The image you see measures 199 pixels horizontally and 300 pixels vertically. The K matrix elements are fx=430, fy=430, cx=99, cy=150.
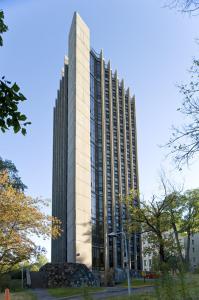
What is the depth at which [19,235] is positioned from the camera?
94.7ft

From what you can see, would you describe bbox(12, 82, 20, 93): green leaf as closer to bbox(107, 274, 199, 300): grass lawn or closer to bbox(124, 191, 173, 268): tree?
bbox(107, 274, 199, 300): grass lawn

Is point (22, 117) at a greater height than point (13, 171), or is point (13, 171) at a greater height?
point (13, 171)

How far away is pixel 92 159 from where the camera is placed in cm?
8219

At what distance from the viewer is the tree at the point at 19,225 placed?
28.3 m

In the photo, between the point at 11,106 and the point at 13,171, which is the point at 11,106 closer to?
the point at 11,106

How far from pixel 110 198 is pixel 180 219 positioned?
38558 millimetres

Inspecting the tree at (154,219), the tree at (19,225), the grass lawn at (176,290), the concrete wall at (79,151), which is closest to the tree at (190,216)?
the tree at (154,219)

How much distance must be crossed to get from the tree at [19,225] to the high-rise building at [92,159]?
31.6m

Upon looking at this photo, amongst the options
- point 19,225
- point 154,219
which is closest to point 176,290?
point 19,225

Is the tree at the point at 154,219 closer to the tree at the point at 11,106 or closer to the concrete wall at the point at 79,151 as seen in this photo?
the concrete wall at the point at 79,151

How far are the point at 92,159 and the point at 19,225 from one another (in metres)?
53.1

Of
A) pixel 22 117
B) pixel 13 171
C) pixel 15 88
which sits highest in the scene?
pixel 13 171

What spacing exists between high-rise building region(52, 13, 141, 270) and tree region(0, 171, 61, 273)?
3165cm

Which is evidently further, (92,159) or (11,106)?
(92,159)
